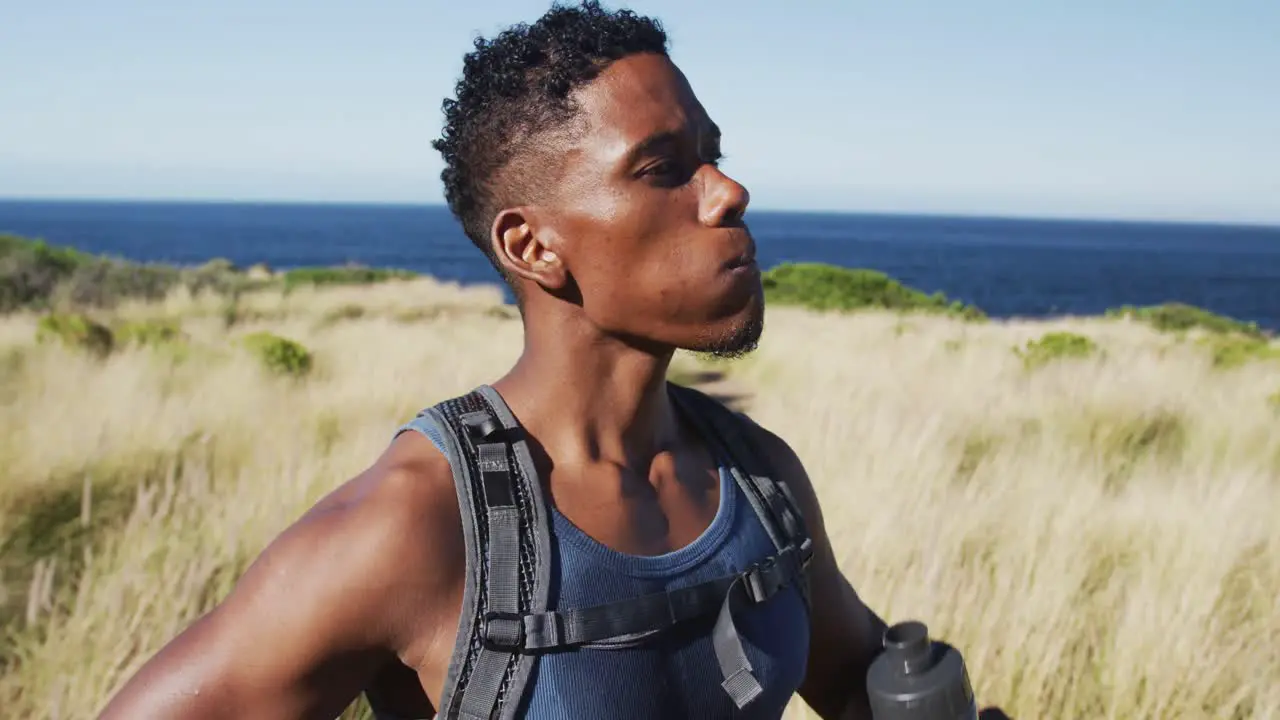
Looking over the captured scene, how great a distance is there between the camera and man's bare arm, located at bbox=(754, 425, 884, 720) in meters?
1.82

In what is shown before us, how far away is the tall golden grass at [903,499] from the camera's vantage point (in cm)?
357

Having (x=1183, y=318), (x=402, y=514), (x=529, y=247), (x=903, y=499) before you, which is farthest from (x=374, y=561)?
(x=1183, y=318)

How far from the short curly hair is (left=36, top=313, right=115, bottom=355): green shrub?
8.76 meters

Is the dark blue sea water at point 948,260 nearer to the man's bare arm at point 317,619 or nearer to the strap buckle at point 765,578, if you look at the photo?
the strap buckle at point 765,578

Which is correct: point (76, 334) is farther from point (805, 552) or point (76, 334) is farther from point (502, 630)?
point (502, 630)

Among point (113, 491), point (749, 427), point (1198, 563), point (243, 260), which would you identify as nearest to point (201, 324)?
point (113, 491)

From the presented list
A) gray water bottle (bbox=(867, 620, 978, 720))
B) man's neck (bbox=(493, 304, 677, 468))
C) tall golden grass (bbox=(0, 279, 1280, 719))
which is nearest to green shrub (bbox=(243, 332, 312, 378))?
tall golden grass (bbox=(0, 279, 1280, 719))

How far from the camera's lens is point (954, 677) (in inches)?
57.1

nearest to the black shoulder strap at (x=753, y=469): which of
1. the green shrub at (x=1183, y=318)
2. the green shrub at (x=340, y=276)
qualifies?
the green shrub at (x=1183, y=318)

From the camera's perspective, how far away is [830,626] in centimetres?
185

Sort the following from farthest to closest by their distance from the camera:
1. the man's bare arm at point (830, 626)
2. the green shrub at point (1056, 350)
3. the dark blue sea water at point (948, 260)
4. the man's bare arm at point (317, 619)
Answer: the dark blue sea water at point (948, 260) < the green shrub at point (1056, 350) < the man's bare arm at point (830, 626) < the man's bare arm at point (317, 619)

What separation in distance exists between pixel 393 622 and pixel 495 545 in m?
0.15

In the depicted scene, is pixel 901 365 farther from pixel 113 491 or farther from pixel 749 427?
pixel 749 427

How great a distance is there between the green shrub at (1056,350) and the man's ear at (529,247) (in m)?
9.65
